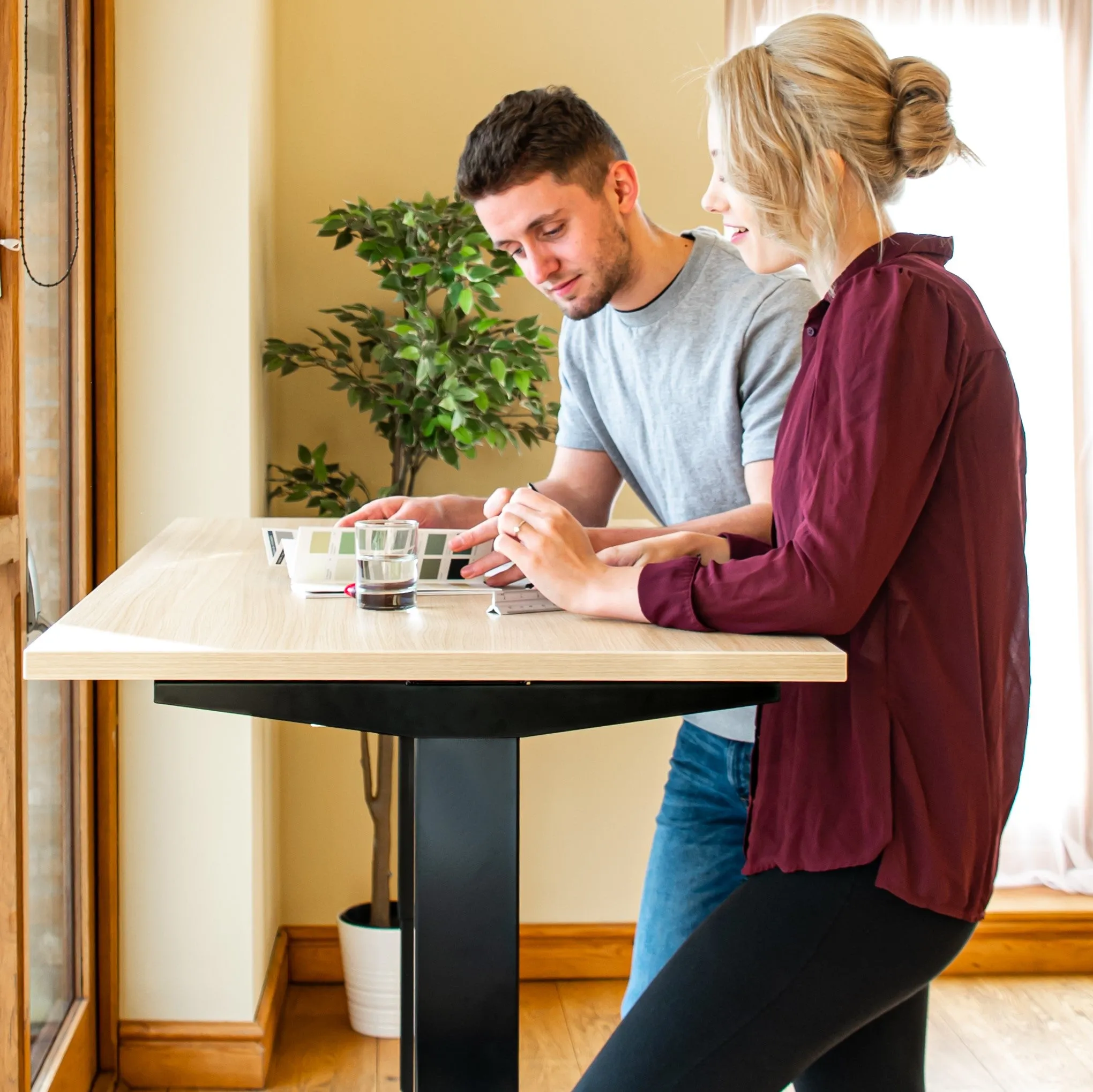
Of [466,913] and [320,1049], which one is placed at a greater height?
[466,913]

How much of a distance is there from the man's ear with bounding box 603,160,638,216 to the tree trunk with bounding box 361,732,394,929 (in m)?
1.29

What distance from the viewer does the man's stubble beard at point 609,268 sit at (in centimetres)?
170

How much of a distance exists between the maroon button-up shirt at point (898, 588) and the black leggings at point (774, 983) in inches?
1.0

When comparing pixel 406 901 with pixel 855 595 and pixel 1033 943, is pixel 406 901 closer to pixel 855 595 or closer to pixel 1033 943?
pixel 855 595

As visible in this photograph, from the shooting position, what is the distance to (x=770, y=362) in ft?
5.04

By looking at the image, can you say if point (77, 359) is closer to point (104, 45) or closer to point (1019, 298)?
point (104, 45)

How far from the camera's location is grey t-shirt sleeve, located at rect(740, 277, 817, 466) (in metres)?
1.51

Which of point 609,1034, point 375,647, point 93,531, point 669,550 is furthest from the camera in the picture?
point 609,1034

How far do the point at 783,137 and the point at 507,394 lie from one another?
1.34 metres

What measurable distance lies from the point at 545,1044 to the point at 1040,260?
83.6 inches

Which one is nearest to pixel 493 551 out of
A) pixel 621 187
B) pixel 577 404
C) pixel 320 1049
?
pixel 577 404

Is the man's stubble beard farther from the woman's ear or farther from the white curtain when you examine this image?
the white curtain

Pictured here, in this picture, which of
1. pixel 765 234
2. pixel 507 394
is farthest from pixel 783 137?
pixel 507 394

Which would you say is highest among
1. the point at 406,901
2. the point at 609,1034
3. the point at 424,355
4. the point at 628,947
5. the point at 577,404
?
the point at 424,355
